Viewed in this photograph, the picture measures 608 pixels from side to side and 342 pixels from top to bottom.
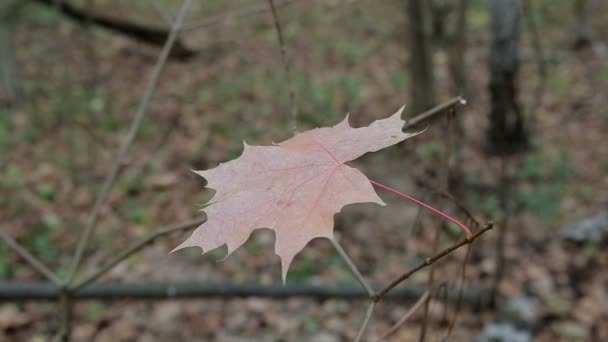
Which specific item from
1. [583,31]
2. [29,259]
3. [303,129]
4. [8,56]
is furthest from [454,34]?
[8,56]

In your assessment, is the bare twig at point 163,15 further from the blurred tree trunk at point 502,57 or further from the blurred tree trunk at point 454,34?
the blurred tree trunk at point 502,57

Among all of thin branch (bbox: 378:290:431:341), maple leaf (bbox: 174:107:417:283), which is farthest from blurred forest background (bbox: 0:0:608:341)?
maple leaf (bbox: 174:107:417:283)

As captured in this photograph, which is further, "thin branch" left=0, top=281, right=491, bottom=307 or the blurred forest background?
the blurred forest background

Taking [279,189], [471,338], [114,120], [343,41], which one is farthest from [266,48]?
[279,189]

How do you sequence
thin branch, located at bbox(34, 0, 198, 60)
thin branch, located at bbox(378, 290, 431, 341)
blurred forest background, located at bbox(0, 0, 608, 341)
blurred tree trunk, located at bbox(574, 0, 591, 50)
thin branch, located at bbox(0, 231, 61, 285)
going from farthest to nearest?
1. blurred tree trunk, located at bbox(574, 0, 591, 50)
2. thin branch, located at bbox(34, 0, 198, 60)
3. blurred forest background, located at bbox(0, 0, 608, 341)
4. thin branch, located at bbox(0, 231, 61, 285)
5. thin branch, located at bbox(378, 290, 431, 341)

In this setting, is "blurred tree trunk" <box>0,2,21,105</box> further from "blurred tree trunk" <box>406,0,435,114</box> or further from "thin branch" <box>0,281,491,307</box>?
"blurred tree trunk" <box>406,0,435,114</box>

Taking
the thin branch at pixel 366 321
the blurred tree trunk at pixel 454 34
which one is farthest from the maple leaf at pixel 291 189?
the blurred tree trunk at pixel 454 34

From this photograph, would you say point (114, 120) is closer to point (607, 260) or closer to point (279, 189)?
point (607, 260)
